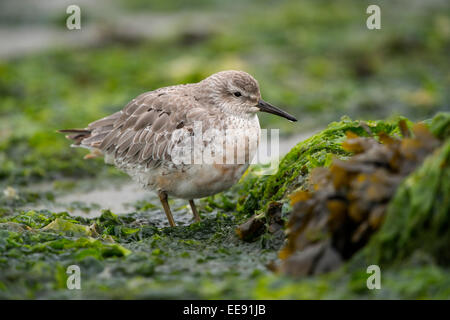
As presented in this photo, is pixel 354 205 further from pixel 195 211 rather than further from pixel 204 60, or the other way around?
pixel 204 60

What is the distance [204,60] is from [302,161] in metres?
5.99

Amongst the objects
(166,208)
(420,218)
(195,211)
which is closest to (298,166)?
(195,211)

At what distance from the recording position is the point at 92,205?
7.03m

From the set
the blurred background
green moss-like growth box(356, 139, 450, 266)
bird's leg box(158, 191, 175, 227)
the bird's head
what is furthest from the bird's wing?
green moss-like growth box(356, 139, 450, 266)

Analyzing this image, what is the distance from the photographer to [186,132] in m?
5.62

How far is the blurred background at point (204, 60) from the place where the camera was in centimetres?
930

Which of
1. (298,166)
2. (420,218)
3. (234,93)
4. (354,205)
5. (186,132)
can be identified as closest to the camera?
(420,218)

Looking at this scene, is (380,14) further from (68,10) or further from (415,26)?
(68,10)

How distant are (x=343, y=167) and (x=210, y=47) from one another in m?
8.32

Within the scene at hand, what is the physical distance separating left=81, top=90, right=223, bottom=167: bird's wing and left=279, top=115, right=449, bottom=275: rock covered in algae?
1.85 meters

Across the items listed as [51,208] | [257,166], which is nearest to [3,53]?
[51,208]

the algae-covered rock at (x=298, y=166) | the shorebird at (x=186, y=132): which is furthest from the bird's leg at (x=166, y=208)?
the algae-covered rock at (x=298, y=166)

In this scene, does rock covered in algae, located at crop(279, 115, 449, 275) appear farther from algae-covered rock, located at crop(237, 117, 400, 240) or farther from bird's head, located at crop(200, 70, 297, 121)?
bird's head, located at crop(200, 70, 297, 121)
